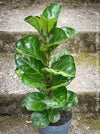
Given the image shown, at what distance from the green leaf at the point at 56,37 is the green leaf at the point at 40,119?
498 mm

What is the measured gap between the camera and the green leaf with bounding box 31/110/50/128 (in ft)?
4.16

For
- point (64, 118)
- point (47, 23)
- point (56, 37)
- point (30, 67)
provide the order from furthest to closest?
point (64, 118), point (30, 67), point (56, 37), point (47, 23)

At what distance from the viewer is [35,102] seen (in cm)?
122

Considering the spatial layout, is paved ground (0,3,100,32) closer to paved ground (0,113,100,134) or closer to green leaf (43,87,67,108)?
paved ground (0,113,100,134)

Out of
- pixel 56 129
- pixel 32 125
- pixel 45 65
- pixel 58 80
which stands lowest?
pixel 32 125

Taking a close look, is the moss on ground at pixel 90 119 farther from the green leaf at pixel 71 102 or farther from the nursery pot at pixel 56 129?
the green leaf at pixel 71 102

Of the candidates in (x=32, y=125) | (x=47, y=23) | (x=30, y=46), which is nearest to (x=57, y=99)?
(x=30, y=46)

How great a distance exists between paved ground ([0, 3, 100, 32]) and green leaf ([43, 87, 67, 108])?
96 centimetres

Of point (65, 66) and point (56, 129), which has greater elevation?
point (65, 66)

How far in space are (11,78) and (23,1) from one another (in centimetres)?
113

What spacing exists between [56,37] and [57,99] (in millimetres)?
364

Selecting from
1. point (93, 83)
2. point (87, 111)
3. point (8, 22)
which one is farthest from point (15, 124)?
point (8, 22)

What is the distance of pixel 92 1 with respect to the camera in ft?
8.14

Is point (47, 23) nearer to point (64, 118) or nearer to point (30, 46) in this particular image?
point (30, 46)
